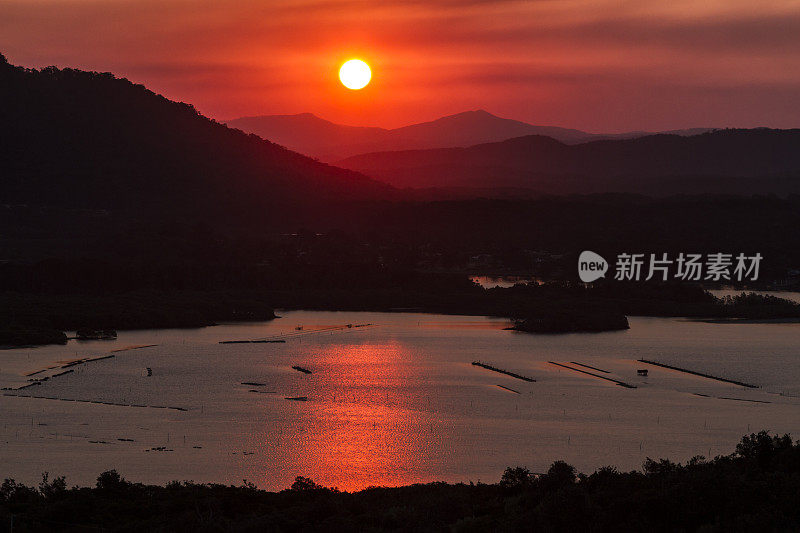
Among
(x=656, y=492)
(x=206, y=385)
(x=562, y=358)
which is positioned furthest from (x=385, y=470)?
(x=562, y=358)

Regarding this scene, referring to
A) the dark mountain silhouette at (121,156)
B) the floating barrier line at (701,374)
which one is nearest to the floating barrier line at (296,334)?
the floating barrier line at (701,374)

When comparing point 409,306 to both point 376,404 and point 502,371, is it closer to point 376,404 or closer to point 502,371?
point 502,371

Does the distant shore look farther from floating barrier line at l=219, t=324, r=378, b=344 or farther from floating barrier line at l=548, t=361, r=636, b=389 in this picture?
floating barrier line at l=548, t=361, r=636, b=389

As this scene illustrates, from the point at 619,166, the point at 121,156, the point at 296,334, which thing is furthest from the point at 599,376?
the point at 619,166

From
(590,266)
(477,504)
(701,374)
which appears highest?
(590,266)

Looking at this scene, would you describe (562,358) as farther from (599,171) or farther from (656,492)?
(599,171)

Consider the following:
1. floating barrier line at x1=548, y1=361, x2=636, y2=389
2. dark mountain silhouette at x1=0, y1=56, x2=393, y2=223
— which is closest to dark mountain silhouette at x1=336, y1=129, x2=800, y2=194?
dark mountain silhouette at x1=0, y1=56, x2=393, y2=223

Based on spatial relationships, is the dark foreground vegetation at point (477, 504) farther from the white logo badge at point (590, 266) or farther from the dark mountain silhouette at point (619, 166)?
the dark mountain silhouette at point (619, 166)
